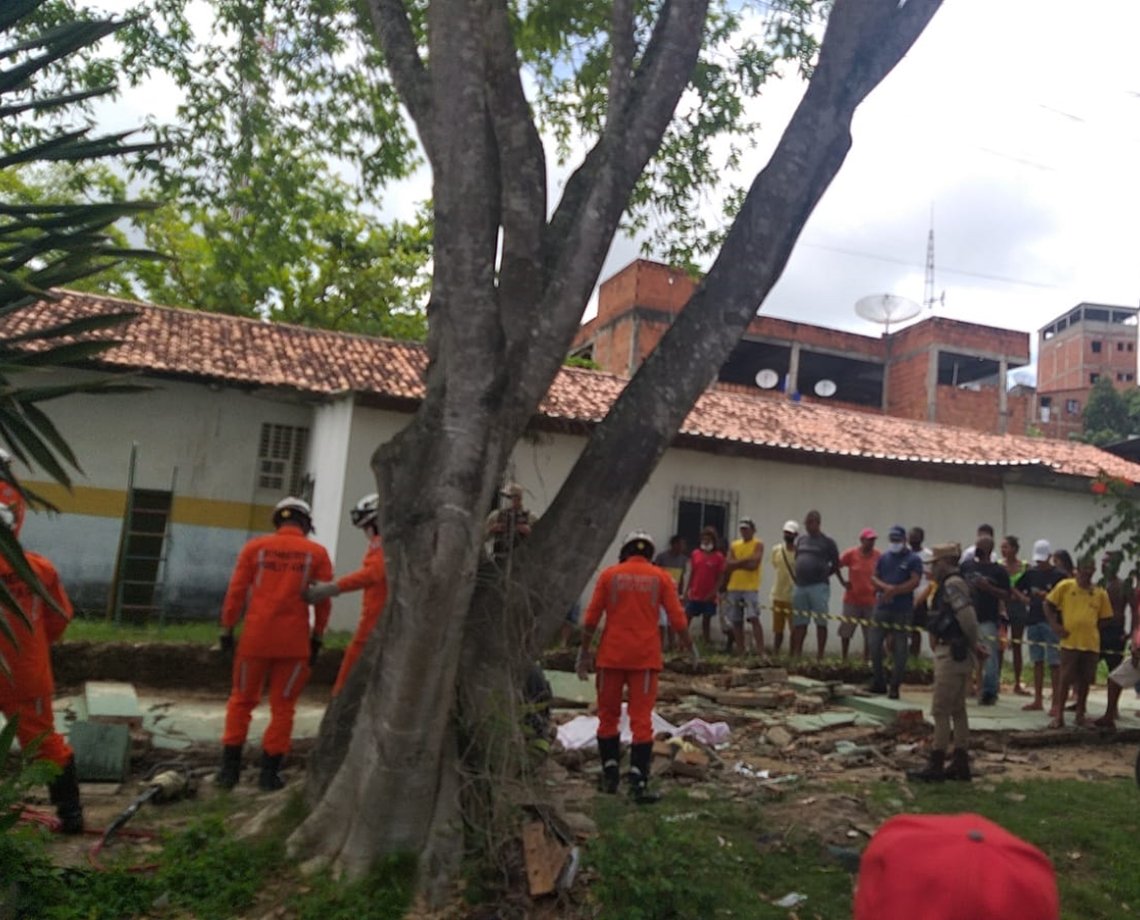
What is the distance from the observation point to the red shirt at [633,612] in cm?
652

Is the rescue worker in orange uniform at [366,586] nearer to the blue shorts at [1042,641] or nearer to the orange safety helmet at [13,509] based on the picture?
the orange safety helmet at [13,509]

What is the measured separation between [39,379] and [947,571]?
1174 centimetres

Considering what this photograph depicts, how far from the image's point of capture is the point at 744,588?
41.7 ft

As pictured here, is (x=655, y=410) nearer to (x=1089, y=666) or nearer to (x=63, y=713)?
(x=63, y=713)

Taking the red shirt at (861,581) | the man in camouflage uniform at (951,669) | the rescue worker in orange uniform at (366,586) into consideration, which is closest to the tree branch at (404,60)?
the rescue worker in orange uniform at (366,586)

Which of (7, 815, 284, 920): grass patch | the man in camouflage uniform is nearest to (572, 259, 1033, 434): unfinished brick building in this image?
the man in camouflage uniform

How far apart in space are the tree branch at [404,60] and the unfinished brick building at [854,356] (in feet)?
70.6

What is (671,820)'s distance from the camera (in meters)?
5.82

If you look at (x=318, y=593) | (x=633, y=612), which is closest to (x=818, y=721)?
(x=633, y=612)

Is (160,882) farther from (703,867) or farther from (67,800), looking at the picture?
(703,867)

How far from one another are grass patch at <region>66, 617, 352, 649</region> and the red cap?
1014 cm

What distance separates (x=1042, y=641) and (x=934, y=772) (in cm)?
448

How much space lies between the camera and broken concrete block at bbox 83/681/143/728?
7152mm

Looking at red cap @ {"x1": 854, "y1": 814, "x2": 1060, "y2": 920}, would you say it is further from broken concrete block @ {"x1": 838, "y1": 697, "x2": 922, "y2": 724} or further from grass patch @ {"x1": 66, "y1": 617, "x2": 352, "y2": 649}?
grass patch @ {"x1": 66, "y1": 617, "x2": 352, "y2": 649}
